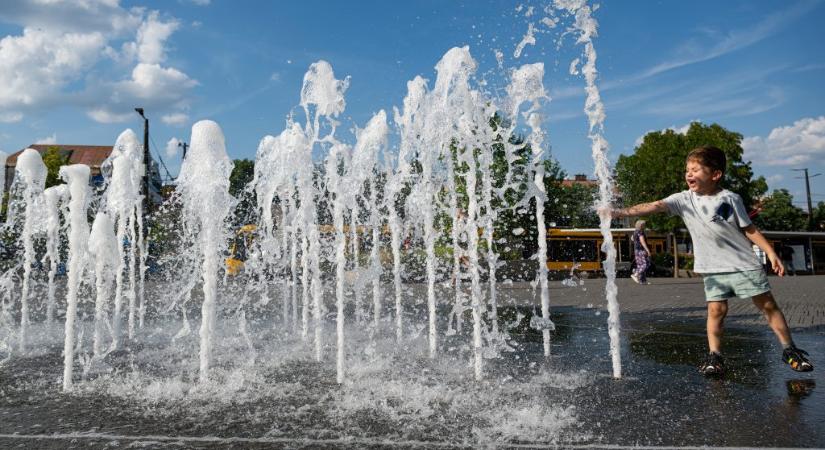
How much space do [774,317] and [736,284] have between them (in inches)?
12.0

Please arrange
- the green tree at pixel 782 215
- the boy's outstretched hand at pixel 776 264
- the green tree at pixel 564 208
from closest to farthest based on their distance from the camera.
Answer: the boy's outstretched hand at pixel 776 264, the green tree at pixel 564 208, the green tree at pixel 782 215

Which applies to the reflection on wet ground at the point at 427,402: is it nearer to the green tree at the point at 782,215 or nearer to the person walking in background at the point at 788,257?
the person walking in background at the point at 788,257

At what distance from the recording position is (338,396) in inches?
136

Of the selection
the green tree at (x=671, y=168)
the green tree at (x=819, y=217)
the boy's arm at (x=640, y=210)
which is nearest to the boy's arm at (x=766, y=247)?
the boy's arm at (x=640, y=210)

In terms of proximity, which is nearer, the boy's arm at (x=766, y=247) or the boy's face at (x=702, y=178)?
the boy's arm at (x=766, y=247)

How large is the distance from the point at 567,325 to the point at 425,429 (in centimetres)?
470

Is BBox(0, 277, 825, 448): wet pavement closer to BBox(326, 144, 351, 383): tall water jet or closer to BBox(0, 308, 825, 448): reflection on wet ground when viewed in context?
BBox(0, 308, 825, 448): reflection on wet ground

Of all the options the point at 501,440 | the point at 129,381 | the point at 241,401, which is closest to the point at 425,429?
the point at 501,440

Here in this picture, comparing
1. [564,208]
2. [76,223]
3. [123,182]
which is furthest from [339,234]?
[564,208]

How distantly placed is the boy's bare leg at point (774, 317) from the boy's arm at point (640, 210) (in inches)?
33.4

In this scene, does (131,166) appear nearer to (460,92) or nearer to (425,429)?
(460,92)

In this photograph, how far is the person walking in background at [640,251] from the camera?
14.2 m

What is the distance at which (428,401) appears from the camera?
129 inches

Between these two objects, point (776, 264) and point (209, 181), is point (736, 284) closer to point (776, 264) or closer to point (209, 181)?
point (776, 264)
